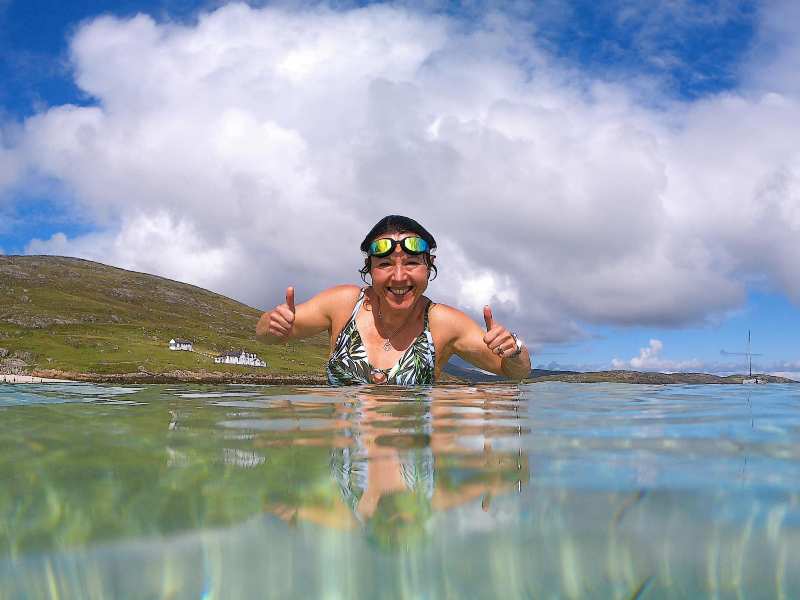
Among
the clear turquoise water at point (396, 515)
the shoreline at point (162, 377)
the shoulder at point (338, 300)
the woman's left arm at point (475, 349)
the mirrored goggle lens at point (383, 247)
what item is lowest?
the shoreline at point (162, 377)

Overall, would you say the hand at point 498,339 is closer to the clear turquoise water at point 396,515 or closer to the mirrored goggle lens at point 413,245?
the mirrored goggle lens at point 413,245

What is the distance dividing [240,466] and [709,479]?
283 centimetres

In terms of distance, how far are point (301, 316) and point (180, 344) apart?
511 feet

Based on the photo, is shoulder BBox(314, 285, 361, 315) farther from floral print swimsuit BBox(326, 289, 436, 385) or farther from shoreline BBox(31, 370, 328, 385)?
shoreline BBox(31, 370, 328, 385)

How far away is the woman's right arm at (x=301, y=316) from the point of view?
9891 millimetres

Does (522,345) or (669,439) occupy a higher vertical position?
(522,345)

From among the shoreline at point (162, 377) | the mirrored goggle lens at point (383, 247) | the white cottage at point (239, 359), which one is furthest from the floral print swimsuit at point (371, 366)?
the white cottage at point (239, 359)

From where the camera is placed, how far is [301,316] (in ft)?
34.7

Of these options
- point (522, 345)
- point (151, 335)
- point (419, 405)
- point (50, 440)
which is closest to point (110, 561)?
point (50, 440)

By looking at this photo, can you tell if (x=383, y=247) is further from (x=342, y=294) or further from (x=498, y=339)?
(x=498, y=339)

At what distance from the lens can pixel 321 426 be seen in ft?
18.1

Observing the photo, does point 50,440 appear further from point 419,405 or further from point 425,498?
point 419,405

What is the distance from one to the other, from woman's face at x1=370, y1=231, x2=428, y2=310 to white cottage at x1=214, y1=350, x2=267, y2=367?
139 m

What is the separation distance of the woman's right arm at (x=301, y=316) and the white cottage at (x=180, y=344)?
149 meters
